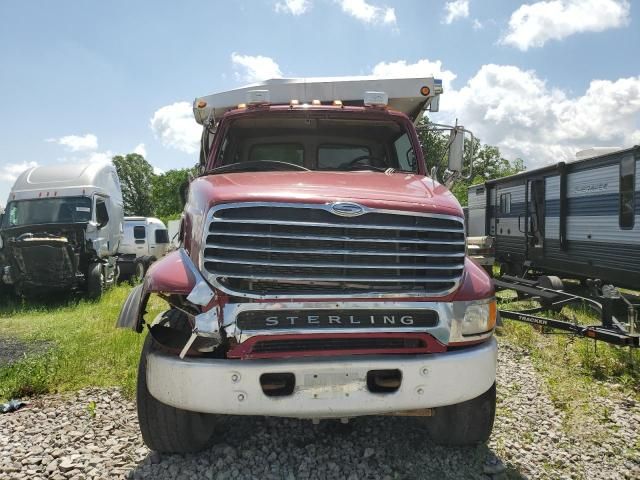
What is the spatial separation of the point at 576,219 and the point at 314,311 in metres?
9.08

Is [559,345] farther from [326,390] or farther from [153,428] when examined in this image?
[153,428]

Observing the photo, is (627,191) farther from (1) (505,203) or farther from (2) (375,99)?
(2) (375,99)

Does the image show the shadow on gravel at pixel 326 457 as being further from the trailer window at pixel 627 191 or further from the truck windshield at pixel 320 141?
the trailer window at pixel 627 191

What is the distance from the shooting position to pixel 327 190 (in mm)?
3027

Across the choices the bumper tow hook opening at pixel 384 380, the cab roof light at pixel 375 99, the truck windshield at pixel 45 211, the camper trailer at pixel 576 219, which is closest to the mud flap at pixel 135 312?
the bumper tow hook opening at pixel 384 380

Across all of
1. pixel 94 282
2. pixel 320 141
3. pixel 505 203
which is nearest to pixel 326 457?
pixel 320 141

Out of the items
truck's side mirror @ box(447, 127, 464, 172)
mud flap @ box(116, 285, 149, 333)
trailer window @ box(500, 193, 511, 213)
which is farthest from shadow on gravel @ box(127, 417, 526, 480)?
trailer window @ box(500, 193, 511, 213)

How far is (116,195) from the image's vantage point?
14609 millimetres

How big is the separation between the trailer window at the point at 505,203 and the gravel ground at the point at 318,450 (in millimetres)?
9955

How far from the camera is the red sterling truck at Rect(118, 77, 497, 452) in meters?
2.75

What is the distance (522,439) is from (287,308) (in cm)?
220

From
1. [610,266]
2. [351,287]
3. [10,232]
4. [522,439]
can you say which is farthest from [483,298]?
[10,232]

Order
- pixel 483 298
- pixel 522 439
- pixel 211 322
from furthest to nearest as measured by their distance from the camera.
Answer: pixel 522 439 < pixel 483 298 < pixel 211 322

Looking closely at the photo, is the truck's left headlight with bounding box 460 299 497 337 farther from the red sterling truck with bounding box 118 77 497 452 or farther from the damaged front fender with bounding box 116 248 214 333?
the damaged front fender with bounding box 116 248 214 333
